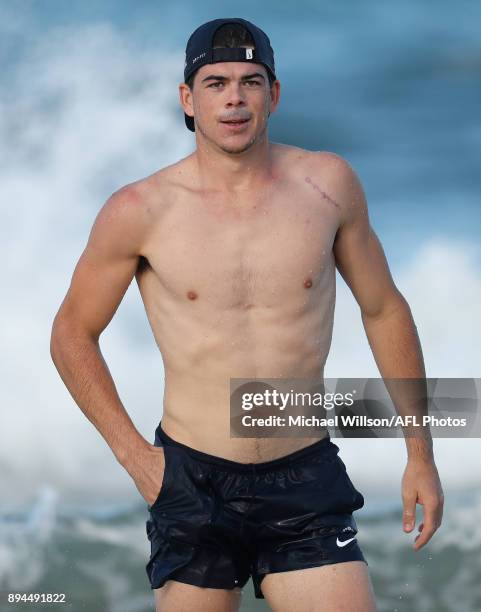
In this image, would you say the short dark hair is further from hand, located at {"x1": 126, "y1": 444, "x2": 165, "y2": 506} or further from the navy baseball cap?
hand, located at {"x1": 126, "y1": 444, "x2": 165, "y2": 506}

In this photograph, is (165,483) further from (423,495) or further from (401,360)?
(401,360)

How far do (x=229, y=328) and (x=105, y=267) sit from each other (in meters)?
0.56

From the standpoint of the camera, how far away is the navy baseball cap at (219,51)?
5.05 metres

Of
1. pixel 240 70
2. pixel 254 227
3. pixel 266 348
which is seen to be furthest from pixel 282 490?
pixel 240 70

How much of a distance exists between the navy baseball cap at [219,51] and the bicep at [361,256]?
568 mm

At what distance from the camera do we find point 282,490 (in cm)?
491

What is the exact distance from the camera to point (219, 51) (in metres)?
5.05

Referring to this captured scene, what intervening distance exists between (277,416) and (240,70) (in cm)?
137

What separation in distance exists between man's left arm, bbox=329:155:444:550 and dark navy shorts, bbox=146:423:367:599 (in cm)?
29

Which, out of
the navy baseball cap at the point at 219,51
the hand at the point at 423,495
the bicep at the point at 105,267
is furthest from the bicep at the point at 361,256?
the bicep at the point at 105,267

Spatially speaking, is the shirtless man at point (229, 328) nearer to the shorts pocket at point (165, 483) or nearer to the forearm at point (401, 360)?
the shorts pocket at point (165, 483)

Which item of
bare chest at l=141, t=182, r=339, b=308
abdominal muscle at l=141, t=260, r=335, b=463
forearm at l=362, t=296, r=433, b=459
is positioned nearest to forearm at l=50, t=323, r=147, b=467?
abdominal muscle at l=141, t=260, r=335, b=463

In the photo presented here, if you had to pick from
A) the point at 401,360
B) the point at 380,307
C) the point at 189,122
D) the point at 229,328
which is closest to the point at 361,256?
the point at 380,307

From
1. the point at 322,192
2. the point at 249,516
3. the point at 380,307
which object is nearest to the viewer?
the point at 249,516
